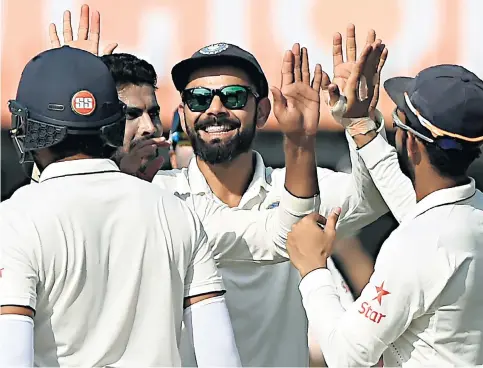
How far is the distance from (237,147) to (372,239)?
11.5 feet

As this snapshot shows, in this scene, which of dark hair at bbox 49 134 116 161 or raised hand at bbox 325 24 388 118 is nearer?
dark hair at bbox 49 134 116 161

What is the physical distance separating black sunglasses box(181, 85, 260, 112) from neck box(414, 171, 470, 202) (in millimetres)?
1081

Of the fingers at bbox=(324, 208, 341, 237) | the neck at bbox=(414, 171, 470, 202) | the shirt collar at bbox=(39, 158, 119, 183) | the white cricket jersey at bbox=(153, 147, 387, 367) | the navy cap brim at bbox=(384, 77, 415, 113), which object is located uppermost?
the navy cap brim at bbox=(384, 77, 415, 113)

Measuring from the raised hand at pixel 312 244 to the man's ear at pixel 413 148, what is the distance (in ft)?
0.84

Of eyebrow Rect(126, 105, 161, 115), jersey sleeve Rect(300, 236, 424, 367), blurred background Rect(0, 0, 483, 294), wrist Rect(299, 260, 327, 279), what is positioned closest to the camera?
jersey sleeve Rect(300, 236, 424, 367)

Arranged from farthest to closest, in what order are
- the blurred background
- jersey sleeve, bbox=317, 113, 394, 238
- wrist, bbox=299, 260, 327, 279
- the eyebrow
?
the blurred background, the eyebrow, jersey sleeve, bbox=317, 113, 394, 238, wrist, bbox=299, 260, 327, 279

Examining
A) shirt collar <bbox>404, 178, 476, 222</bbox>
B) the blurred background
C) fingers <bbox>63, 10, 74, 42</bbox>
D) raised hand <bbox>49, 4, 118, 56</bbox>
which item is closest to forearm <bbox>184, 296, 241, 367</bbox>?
shirt collar <bbox>404, 178, 476, 222</bbox>

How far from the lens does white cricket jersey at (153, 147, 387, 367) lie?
3.23 metres

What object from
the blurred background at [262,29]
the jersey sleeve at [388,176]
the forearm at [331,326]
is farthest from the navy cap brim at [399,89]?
the blurred background at [262,29]

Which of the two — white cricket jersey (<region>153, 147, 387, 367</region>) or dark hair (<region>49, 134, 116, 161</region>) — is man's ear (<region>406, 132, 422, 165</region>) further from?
dark hair (<region>49, 134, 116, 161</region>)

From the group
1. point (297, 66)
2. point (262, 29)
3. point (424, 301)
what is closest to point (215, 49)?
point (297, 66)

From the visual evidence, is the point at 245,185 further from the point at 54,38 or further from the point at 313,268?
the point at 313,268

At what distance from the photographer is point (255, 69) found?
3.46 metres

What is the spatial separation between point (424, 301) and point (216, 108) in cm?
133
